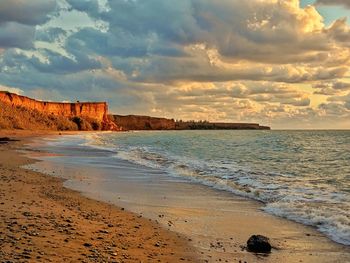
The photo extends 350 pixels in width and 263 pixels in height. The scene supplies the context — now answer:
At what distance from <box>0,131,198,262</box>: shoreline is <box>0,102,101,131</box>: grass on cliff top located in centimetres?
7294

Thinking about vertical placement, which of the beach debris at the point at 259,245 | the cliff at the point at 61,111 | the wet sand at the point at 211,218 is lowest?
the wet sand at the point at 211,218

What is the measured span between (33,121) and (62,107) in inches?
1861

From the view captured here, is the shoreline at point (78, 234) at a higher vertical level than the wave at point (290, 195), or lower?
lower

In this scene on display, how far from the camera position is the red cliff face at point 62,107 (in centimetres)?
9932

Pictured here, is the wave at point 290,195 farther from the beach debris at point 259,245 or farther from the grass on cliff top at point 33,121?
the grass on cliff top at point 33,121

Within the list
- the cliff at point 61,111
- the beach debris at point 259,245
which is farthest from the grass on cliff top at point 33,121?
the beach debris at point 259,245

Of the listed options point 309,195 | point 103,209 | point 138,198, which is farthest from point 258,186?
point 103,209

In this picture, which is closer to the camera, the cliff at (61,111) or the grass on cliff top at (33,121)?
the grass on cliff top at (33,121)

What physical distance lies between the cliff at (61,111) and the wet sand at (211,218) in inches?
2813

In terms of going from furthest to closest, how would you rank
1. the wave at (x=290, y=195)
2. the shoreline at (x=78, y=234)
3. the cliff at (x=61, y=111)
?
the cliff at (x=61, y=111) < the wave at (x=290, y=195) < the shoreline at (x=78, y=234)

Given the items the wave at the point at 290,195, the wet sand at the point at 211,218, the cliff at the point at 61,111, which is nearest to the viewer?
the wet sand at the point at 211,218

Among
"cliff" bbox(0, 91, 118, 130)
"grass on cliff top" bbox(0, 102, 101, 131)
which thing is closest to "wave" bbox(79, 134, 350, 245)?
"grass on cliff top" bbox(0, 102, 101, 131)

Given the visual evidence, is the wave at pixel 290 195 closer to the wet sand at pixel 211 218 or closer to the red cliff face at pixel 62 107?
the wet sand at pixel 211 218

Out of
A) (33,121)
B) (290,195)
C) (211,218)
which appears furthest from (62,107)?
(211,218)
